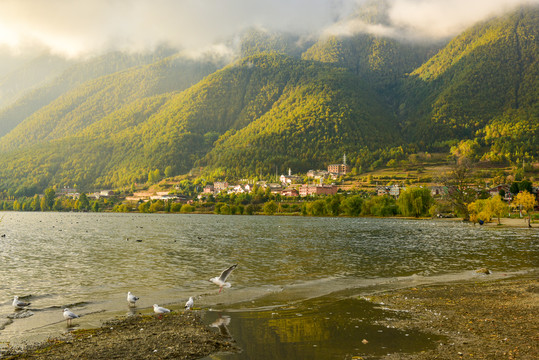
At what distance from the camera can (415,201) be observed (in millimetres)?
134875

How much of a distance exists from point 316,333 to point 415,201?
420 feet

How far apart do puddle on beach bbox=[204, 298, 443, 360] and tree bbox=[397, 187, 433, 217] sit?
122829mm

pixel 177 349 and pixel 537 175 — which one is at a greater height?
pixel 537 175

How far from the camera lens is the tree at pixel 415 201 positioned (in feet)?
444

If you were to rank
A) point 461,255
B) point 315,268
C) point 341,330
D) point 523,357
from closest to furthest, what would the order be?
point 523,357, point 341,330, point 315,268, point 461,255

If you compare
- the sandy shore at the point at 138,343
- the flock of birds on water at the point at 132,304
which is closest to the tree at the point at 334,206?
the flock of birds on water at the point at 132,304

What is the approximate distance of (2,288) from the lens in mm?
26234

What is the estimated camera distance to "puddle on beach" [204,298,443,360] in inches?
502

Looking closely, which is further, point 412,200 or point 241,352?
point 412,200

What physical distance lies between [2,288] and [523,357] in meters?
27.7

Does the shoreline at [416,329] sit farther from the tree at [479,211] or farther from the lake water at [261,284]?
the tree at [479,211]

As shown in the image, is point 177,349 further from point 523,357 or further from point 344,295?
point 344,295

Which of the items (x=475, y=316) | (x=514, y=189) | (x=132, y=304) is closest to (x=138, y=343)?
(x=132, y=304)

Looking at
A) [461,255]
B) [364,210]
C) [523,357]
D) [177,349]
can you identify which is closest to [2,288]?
[177,349]
